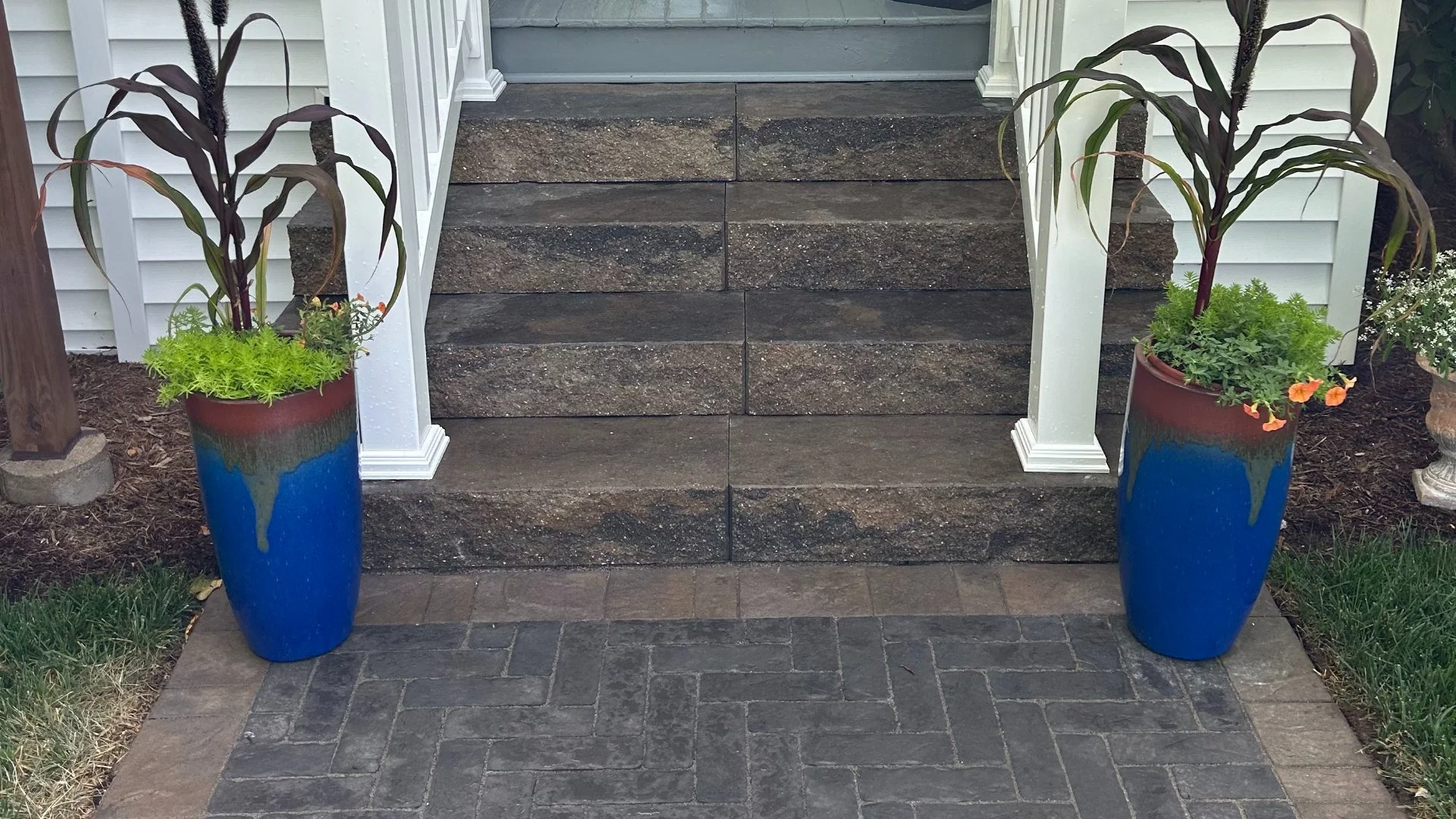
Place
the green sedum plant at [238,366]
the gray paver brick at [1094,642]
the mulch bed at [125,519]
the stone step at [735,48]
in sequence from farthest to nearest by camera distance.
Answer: the stone step at [735,48]
the mulch bed at [125,519]
the gray paver brick at [1094,642]
the green sedum plant at [238,366]

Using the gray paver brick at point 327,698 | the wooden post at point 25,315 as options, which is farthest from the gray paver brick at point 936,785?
the wooden post at point 25,315

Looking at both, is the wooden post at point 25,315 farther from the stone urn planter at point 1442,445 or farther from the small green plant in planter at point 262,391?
the stone urn planter at point 1442,445

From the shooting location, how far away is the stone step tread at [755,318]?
3369 mm

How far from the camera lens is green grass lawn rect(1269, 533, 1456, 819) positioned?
2.48 meters

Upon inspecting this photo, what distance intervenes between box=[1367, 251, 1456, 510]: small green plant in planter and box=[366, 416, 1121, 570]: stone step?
0.82 meters

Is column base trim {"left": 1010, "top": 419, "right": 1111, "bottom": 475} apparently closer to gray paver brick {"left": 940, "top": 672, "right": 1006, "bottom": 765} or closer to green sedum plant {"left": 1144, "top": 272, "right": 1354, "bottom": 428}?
green sedum plant {"left": 1144, "top": 272, "right": 1354, "bottom": 428}

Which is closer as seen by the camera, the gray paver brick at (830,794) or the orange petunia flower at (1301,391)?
the gray paver brick at (830,794)

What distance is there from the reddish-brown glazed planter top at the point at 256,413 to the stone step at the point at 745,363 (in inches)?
28.4

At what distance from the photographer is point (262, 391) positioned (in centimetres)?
259

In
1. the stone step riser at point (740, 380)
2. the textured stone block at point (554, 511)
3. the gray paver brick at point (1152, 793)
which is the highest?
the stone step riser at point (740, 380)

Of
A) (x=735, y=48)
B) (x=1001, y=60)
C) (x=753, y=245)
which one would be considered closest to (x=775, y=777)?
(x=753, y=245)

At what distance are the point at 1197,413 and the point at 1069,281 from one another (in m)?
0.51

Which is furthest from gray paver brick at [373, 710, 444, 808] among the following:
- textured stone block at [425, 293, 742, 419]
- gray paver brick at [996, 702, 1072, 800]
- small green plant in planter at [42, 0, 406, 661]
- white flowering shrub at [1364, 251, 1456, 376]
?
white flowering shrub at [1364, 251, 1456, 376]

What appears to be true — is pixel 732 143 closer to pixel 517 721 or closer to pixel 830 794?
pixel 517 721
